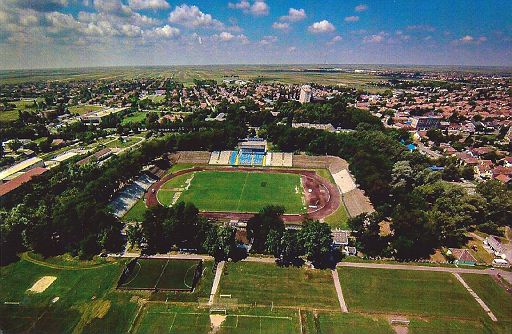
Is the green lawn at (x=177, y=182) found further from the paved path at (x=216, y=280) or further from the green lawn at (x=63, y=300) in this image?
the paved path at (x=216, y=280)

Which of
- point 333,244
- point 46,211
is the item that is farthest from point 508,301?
point 46,211

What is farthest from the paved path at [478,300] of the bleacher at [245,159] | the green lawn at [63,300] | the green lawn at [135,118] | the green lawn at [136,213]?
the green lawn at [135,118]

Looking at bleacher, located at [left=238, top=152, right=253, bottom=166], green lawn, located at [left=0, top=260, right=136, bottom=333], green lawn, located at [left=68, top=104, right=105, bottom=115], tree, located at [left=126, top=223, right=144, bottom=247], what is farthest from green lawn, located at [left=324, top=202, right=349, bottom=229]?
green lawn, located at [left=68, top=104, right=105, bottom=115]

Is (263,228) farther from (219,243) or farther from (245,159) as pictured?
(245,159)

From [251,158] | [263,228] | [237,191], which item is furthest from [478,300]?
[251,158]

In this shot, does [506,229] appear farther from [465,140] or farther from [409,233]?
[465,140]

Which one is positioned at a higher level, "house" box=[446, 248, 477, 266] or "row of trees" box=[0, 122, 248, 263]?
"row of trees" box=[0, 122, 248, 263]

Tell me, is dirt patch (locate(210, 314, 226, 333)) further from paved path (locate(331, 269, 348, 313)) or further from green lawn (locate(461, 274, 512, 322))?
green lawn (locate(461, 274, 512, 322))
